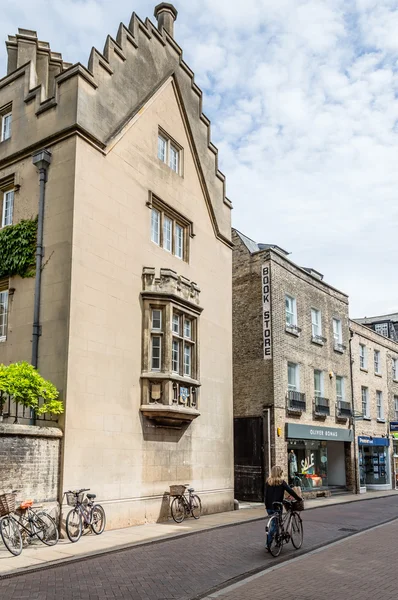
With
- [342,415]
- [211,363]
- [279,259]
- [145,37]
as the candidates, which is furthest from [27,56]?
[342,415]

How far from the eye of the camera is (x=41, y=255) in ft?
51.0

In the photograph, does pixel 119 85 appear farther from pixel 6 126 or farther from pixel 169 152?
pixel 6 126

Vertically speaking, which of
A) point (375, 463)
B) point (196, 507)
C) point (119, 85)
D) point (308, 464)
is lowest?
point (196, 507)

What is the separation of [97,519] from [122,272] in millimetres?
6463

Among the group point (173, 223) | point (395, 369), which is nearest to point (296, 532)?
point (173, 223)

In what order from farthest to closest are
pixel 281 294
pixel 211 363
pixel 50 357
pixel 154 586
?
pixel 281 294, pixel 211 363, pixel 50 357, pixel 154 586

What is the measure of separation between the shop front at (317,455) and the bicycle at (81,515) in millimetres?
12349

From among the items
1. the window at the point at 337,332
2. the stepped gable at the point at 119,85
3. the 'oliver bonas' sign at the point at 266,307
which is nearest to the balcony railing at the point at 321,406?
the window at the point at 337,332

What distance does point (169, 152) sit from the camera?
65.7 ft

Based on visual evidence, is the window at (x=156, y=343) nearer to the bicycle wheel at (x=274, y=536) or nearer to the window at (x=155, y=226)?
the window at (x=155, y=226)

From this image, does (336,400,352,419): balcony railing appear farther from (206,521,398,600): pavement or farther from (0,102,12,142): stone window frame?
(0,102,12,142): stone window frame

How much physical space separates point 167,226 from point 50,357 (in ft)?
22.0

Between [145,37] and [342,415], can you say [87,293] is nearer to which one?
[145,37]

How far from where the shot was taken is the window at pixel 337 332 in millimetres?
31203
